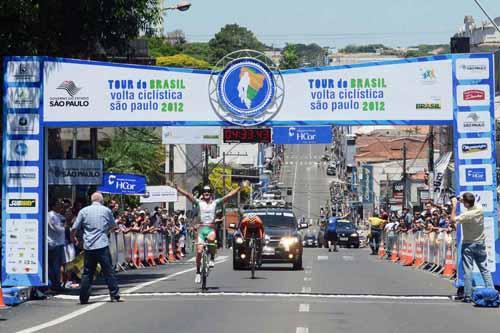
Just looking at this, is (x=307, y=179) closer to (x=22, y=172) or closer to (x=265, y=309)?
(x=22, y=172)

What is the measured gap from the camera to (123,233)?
32.0m

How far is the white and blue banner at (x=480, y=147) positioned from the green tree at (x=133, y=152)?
39859 millimetres

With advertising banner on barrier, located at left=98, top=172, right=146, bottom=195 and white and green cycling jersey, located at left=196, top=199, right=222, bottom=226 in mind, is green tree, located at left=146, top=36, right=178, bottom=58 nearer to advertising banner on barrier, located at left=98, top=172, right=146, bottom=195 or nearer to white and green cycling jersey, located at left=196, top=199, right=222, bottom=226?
advertising banner on barrier, located at left=98, top=172, right=146, bottom=195

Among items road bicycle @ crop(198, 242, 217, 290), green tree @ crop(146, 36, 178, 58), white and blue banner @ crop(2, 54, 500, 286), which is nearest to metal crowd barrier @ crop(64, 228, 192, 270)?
road bicycle @ crop(198, 242, 217, 290)

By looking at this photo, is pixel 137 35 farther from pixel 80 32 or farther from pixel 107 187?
pixel 107 187

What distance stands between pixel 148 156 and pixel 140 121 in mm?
47691

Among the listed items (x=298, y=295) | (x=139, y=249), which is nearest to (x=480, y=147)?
(x=298, y=295)

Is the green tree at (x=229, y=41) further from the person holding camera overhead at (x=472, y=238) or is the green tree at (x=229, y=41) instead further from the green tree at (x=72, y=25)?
the person holding camera overhead at (x=472, y=238)

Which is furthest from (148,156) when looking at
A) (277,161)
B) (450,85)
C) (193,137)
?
(277,161)

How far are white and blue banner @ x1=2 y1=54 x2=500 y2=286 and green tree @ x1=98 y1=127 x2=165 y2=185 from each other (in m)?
37.8

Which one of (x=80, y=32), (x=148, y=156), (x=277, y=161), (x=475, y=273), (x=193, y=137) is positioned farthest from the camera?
(x=277, y=161)

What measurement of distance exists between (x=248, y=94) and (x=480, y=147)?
454 cm

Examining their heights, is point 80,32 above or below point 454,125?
above

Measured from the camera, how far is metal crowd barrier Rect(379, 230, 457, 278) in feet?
93.4
